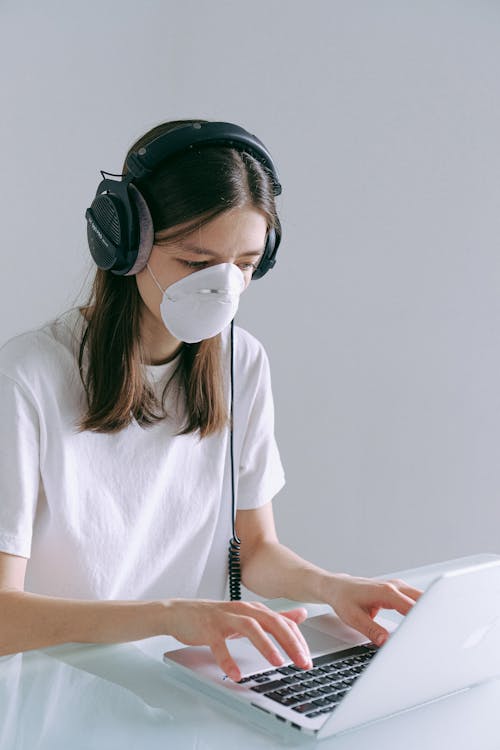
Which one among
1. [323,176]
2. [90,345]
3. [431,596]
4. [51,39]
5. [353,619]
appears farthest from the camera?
[323,176]

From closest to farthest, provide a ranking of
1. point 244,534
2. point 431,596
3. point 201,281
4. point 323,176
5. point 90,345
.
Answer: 1. point 431,596
2. point 201,281
3. point 90,345
4. point 244,534
5. point 323,176

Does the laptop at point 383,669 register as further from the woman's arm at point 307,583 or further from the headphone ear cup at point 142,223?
the headphone ear cup at point 142,223

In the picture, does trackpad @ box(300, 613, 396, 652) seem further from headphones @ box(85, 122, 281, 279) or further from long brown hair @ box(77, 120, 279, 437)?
headphones @ box(85, 122, 281, 279)

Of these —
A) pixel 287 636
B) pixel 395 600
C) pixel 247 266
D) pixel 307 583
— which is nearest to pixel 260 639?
pixel 287 636

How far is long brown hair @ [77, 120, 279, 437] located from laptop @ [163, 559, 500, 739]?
0.49 metres

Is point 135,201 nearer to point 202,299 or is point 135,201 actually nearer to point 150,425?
point 202,299

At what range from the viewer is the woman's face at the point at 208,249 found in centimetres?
129

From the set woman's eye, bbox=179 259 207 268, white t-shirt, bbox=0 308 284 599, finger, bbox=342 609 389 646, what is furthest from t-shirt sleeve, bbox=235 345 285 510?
finger, bbox=342 609 389 646

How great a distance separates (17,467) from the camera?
50.2 inches

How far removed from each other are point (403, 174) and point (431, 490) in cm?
92

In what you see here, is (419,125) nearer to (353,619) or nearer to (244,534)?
(244,534)

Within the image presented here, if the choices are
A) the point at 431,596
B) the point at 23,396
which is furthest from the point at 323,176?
the point at 431,596

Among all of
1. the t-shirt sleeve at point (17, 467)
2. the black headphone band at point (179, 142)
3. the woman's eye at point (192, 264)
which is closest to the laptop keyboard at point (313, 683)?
the t-shirt sleeve at point (17, 467)

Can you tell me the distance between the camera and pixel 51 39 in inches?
97.9
